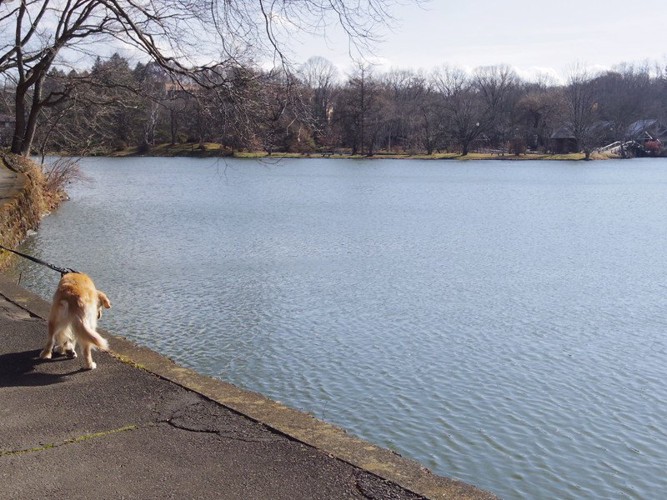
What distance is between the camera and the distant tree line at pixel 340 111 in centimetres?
999

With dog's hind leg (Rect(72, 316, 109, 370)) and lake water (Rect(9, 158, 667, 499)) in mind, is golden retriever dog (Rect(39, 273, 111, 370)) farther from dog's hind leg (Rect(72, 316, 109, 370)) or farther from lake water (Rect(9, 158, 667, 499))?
lake water (Rect(9, 158, 667, 499))

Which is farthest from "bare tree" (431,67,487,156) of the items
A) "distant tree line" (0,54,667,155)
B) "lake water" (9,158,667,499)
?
"lake water" (9,158,667,499)

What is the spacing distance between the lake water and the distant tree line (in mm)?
1898

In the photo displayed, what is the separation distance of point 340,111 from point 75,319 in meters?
84.5

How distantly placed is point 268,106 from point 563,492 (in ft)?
18.6

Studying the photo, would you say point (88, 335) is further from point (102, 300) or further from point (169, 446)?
point (169, 446)

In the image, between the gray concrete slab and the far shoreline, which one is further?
the far shoreline

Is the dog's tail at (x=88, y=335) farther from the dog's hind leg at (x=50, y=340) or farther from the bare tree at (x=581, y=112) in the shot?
the bare tree at (x=581, y=112)

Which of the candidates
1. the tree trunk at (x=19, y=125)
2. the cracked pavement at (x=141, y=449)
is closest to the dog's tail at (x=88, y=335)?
the cracked pavement at (x=141, y=449)

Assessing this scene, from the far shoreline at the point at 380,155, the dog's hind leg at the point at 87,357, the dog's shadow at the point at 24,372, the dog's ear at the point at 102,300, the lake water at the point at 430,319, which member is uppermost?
the far shoreline at the point at 380,155

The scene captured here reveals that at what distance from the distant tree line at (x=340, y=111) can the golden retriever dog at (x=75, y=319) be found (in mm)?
3500

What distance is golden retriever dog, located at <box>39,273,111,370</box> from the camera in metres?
7.05

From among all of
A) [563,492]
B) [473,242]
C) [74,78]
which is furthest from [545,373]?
[74,78]

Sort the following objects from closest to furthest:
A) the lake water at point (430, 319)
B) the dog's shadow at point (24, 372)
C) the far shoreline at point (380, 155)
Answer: the dog's shadow at point (24, 372), the lake water at point (430, 319), the far shoreline at point (380, 155)
